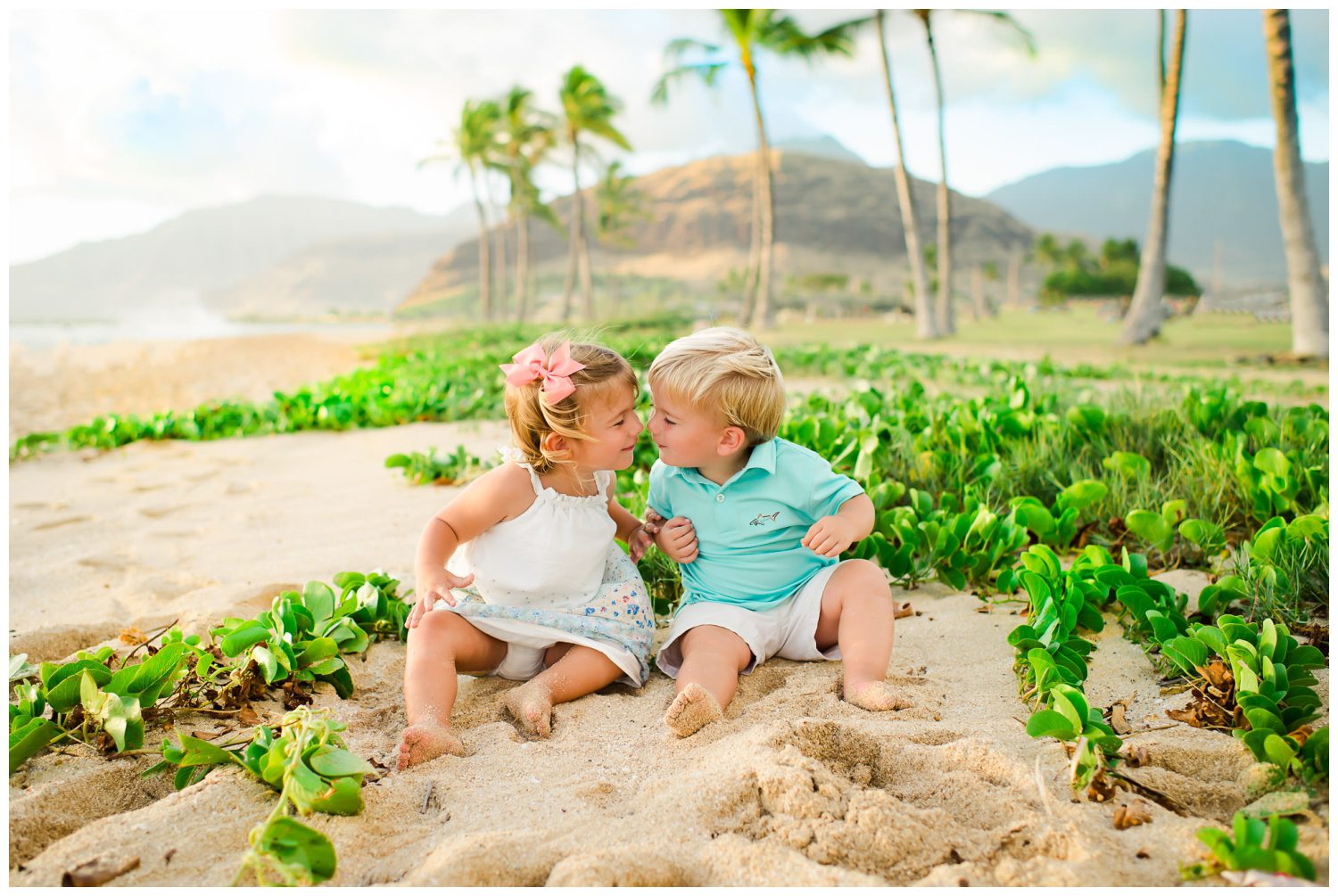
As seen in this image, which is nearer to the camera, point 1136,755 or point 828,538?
point 1136,755

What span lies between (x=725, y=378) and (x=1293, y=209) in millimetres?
13793

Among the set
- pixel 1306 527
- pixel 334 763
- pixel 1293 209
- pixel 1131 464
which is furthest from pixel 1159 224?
pixel 334 763

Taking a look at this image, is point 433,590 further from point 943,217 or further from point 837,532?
point 943,217

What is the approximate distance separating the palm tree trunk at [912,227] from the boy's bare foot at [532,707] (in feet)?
64.7

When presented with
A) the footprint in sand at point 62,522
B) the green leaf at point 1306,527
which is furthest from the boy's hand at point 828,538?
the footprint in sand at point 62,522

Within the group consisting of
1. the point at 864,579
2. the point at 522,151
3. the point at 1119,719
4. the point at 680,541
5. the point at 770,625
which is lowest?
the point at 1119,719

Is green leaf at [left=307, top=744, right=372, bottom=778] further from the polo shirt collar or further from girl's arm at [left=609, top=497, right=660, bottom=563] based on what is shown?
the polo shirt collar

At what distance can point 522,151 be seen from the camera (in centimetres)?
4088

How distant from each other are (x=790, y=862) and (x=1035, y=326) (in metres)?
26.3

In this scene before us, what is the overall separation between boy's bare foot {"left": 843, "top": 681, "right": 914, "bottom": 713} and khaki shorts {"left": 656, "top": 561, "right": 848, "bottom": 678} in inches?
12.3

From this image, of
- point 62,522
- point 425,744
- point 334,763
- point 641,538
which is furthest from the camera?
point 62,522

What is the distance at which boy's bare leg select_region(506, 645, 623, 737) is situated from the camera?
6.81 ft

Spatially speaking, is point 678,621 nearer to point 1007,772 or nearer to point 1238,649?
point 1007,772

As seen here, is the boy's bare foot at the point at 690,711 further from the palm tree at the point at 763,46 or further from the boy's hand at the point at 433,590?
the palm tree at the point at 763,46
